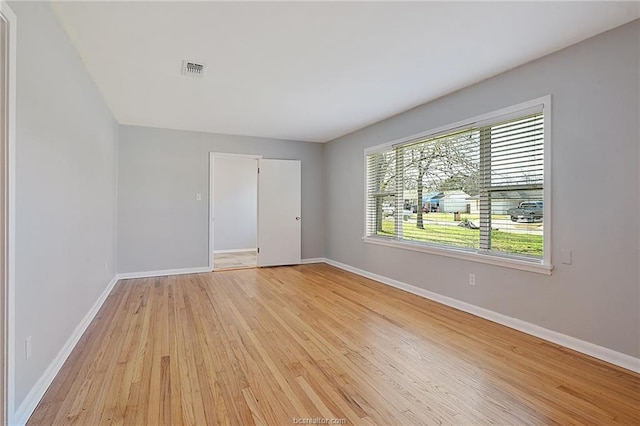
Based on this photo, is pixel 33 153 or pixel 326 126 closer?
pixel 33 153

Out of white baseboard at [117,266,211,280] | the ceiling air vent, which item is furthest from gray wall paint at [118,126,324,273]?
the ceiling air vent

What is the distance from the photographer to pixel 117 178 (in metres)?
4.80

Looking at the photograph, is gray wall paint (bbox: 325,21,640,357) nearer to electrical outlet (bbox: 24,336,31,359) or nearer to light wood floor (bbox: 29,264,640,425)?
light wood floor (bbox: 29,264,640,425)

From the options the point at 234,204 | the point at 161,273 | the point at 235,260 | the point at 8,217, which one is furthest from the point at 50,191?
the point at 234,204

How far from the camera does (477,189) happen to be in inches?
128

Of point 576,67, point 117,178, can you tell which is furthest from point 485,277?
point 117,178

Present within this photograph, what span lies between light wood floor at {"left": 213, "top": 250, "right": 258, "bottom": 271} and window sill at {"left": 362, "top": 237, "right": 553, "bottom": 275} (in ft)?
9.34

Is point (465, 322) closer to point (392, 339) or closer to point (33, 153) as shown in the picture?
point (392, 339)

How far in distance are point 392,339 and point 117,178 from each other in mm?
4579

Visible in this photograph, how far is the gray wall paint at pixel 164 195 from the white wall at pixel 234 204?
2.20m

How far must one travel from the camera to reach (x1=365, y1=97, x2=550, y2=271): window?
2748mm

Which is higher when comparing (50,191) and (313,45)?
(313,45)

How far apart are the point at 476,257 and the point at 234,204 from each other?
6.02 metres

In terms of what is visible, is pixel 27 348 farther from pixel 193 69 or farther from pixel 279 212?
pixel 279 212
